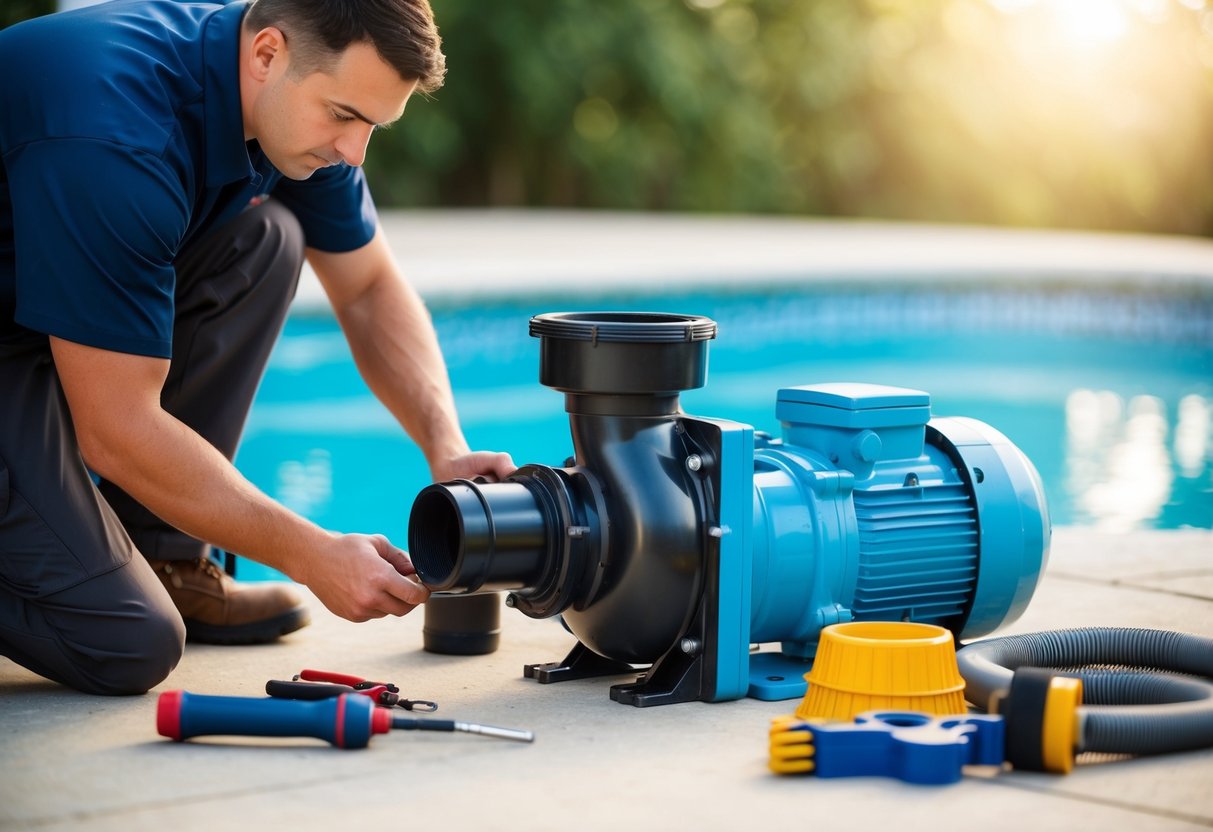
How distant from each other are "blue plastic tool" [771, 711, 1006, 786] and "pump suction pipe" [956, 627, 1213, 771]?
40 mm

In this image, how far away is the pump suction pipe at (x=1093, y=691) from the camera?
1.94 meters

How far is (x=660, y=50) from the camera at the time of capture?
13.5 metres

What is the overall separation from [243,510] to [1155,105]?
1396cm

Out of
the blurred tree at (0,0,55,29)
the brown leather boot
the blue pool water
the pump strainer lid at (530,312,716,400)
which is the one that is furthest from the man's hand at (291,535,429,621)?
the blurred tree at (0,0,55,29)

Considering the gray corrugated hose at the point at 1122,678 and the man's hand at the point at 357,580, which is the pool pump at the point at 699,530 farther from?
the gray corrugated hose at the point at 1122,678

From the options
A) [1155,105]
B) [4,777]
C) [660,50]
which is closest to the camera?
[4,777]

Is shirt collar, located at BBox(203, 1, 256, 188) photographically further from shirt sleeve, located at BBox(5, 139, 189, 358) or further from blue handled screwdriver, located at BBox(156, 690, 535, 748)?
blue handled screwdriver, located at BBox(156, 690, 535, 748)

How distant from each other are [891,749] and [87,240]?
1.30 meters

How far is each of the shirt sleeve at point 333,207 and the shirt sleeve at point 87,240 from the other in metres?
0.63

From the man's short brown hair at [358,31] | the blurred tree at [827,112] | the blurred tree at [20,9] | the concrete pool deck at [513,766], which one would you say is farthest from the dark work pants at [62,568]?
the blurred tree at [827,112]

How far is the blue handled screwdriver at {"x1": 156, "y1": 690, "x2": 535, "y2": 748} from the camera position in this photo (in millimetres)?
2012

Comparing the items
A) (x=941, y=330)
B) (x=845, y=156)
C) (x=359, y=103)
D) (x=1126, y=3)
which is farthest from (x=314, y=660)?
(x=1126, y=3)

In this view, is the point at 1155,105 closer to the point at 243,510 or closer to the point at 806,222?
the point at 806,222

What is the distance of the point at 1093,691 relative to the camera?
2.19 m
